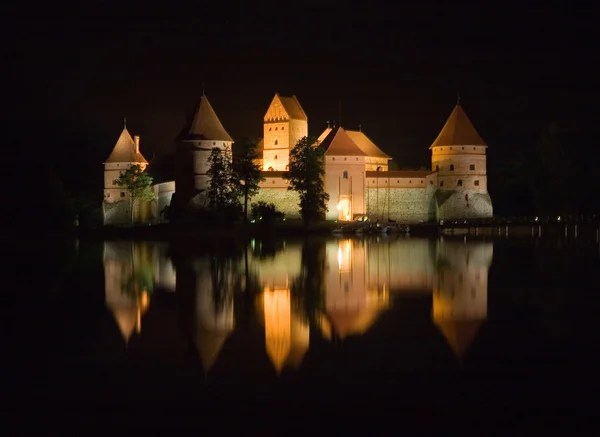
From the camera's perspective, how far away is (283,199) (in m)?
44.9

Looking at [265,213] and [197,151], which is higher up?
[197,151]

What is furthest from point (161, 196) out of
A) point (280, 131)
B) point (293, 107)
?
point (293, 107)

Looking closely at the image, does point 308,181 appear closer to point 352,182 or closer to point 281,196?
point 281,196

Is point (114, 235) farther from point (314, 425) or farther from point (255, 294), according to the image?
point (314, 425)

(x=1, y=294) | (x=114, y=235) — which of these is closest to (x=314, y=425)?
(x=1, y=294)

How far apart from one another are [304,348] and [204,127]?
3224 cm

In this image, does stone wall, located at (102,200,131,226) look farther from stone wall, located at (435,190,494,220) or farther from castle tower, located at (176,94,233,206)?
stone wall, located at (435,190,494,220)

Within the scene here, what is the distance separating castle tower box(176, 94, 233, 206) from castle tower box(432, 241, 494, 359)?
51.2 feet

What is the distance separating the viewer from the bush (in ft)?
135

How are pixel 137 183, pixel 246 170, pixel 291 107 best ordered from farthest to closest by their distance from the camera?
pixel 291 107, pixel 137 183, pixel 246 170

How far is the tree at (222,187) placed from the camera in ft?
136

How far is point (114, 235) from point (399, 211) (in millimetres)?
13187

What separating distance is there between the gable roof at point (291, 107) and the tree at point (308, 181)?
383 inches

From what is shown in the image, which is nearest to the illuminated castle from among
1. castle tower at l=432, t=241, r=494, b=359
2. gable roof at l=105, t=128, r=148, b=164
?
gable roof at l=105, t=128, r=148, b=164
